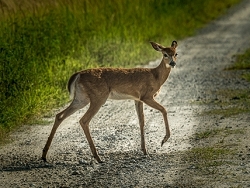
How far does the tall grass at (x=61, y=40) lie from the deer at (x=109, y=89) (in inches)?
53.9

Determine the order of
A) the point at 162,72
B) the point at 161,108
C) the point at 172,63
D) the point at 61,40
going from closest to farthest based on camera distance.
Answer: the point at 161,108
the point at 172,63
the point at 162,72
the point at 61,40

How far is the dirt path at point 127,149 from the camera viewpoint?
802 cm

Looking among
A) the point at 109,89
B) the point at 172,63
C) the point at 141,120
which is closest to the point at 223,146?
the point at 141,120

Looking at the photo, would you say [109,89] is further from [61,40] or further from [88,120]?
[61,40]

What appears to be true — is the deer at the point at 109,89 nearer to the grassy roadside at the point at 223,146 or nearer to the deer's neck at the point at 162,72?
the deer's neck at the point at 162,72

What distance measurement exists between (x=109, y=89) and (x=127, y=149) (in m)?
0.69

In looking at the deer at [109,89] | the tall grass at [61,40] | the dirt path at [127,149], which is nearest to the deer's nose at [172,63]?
the deer at [109,89]

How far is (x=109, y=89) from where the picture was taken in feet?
30.7

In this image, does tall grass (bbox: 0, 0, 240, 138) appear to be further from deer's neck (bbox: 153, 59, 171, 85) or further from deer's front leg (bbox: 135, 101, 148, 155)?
deer's neck (bbox: 153, 59, 171, 85)

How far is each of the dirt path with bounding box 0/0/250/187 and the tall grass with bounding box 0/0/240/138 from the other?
31.8 inches

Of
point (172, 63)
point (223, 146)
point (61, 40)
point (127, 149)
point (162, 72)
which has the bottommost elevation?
point (61, 40)

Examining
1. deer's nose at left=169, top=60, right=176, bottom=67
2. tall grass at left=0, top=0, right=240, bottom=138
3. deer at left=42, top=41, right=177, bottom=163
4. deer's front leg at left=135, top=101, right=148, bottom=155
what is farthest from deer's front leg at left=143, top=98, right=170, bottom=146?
tall grass at left=0, top=0, right=240, bottom=138

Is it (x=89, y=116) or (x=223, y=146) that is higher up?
(x=89, y=116)

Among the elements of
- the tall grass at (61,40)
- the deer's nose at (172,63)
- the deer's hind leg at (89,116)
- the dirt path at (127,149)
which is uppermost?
the deer's nose at (172,63)
